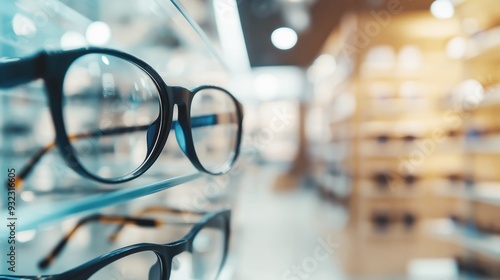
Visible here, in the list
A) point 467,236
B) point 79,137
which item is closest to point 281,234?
point 467,236

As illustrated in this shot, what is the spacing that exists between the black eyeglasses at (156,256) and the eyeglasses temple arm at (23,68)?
0.15 m

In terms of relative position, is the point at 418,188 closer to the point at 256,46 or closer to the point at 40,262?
the point at 256,46

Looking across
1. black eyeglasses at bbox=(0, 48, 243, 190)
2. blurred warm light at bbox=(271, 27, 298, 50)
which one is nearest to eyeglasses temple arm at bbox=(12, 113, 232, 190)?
black eyeglasses at bbox=(0, 48, 243, 190)

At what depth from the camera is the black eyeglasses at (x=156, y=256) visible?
11.7 inches

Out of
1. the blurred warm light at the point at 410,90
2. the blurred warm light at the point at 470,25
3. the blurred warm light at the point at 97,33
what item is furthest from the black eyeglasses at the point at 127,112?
the blurred warm light at the point at 410,90

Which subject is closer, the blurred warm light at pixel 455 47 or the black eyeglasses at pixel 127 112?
the black eyeglasses at pixel 127 112

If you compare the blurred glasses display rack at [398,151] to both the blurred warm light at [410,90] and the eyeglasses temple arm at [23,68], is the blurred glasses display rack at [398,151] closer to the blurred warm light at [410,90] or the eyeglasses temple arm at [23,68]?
the blurred warm light at [410,90]

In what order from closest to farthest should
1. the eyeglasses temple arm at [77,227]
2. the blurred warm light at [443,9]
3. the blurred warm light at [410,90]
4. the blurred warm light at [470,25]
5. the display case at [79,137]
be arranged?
the display case at [79,137] < the eyeglasses temple arm at [77,227] < the blurred warm light at [470,25] < the blurred warm light at [443,9] < the blurred warm light at [410,90]

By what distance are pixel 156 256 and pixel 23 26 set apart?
407 millimetres

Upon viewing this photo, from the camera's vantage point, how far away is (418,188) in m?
2.64

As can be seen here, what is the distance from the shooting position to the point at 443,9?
2.34m

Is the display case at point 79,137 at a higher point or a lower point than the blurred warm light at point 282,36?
lower

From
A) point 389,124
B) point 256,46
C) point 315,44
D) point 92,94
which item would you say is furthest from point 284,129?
point 92,94

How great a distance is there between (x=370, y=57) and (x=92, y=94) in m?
2.23
